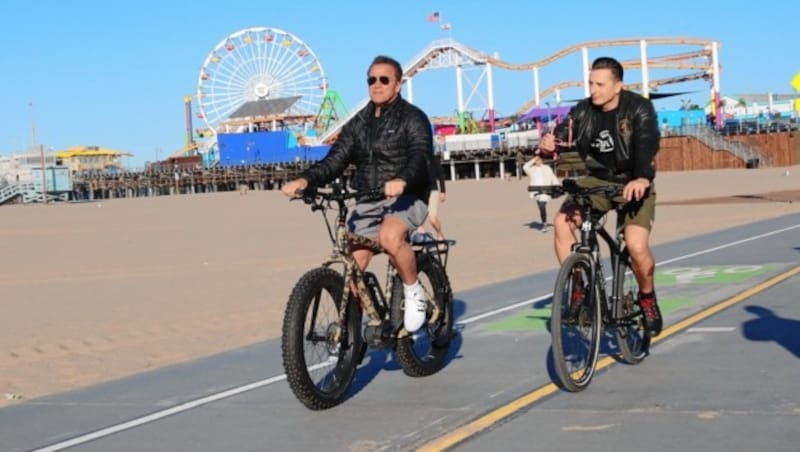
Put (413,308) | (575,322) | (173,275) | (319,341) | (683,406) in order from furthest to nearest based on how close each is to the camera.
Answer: (173,275), (413,308), (575,322), (319,341), (683,406)

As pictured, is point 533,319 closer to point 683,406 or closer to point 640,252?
point 640,252

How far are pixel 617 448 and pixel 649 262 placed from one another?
7.02 ft

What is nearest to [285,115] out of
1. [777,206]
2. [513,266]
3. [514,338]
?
[777,206]

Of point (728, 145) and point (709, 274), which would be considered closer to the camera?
point (709, 274)

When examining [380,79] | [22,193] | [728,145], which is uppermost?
[728,145]

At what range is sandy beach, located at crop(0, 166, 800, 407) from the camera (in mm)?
9836

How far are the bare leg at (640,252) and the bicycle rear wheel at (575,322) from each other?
489mm

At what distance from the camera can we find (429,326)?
24.2ft

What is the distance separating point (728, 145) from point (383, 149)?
71875 millimetres

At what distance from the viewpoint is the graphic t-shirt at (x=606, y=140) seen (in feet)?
23.0

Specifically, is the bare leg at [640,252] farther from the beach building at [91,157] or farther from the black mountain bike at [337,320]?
the beach building at [91,157]

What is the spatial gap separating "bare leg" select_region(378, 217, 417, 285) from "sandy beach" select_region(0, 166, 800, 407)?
280 centimetres

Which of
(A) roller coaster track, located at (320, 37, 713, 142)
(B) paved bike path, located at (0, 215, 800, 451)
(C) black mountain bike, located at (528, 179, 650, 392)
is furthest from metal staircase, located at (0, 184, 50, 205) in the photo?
(C) black mountain bike, located at (528, 179, 650, 392)

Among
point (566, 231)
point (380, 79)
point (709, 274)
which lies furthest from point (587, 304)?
point (709, 274)
